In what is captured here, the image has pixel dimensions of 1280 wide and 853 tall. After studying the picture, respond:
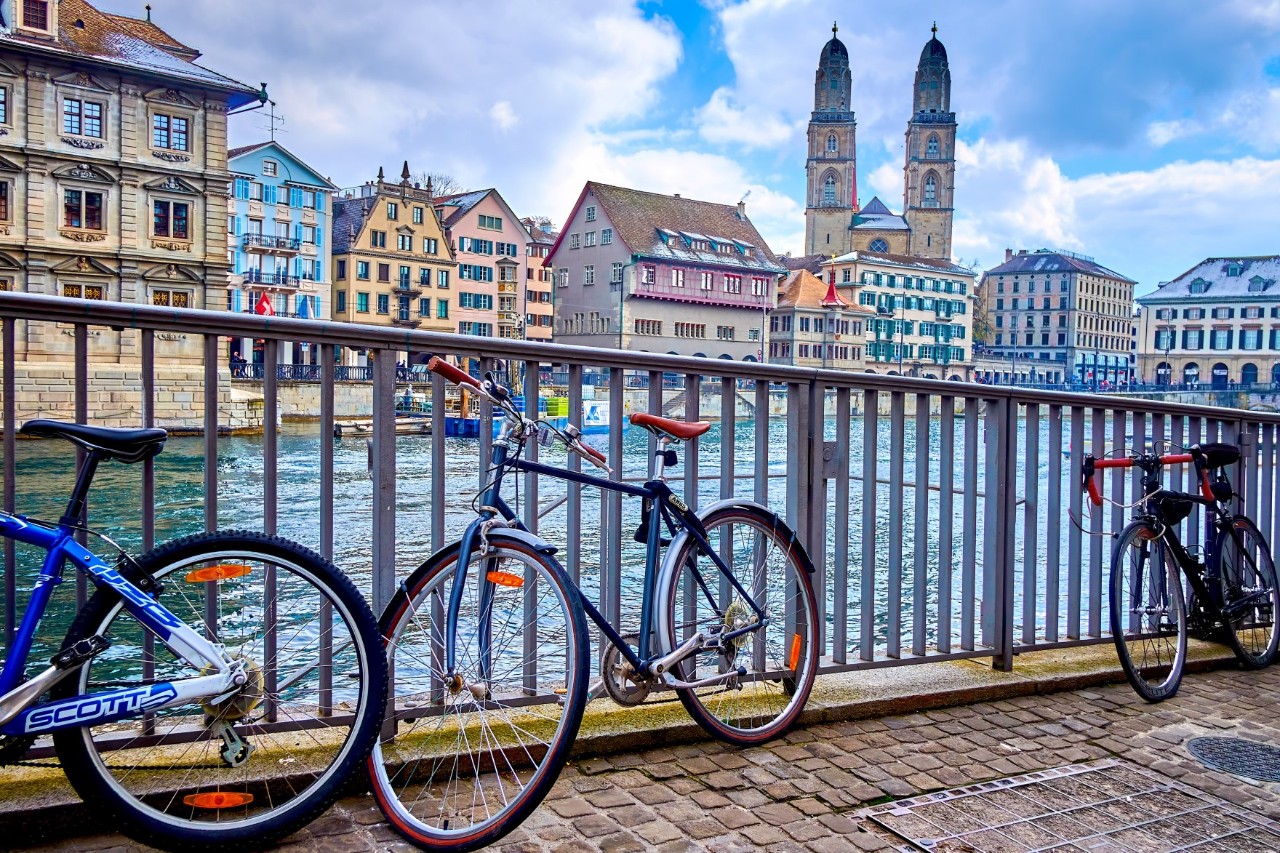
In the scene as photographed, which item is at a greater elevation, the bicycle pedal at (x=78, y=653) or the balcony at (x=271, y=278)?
the balcony at (x=271, y=278)

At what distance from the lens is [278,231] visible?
58.0 m

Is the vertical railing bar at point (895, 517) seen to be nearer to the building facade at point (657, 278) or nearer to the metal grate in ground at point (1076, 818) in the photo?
the metal grate in ground at point (1076, 818)

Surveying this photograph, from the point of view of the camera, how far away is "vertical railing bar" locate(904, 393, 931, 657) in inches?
157

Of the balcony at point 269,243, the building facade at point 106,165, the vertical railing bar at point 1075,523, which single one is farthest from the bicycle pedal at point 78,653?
the balcony at point 269,243

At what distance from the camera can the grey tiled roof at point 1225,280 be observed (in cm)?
10694

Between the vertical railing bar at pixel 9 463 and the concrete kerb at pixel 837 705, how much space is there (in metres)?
0.36

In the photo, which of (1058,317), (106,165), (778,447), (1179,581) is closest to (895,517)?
(778,447)

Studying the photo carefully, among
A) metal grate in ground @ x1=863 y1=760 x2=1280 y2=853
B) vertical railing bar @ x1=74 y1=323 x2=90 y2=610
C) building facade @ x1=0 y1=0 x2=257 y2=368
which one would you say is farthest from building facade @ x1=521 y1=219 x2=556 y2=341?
vertical railing bar @ x1=74 y1=323 x2=90 y2=610

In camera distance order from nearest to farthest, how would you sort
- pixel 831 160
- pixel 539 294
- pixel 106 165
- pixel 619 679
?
pixel 619 679 → pixel 106 165 → pixel 539 294 → pixel 831 160

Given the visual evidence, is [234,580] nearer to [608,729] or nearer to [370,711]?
[370,711]

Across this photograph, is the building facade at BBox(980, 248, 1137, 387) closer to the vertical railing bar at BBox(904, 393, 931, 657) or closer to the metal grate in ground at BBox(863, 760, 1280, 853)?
the vertical railing bar at BBox(904, 393, 931, 657)

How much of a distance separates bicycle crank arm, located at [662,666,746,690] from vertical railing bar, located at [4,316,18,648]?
63.0 inches

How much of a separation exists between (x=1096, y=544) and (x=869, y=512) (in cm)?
129

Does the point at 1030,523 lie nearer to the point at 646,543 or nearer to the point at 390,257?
the point at 646,543
